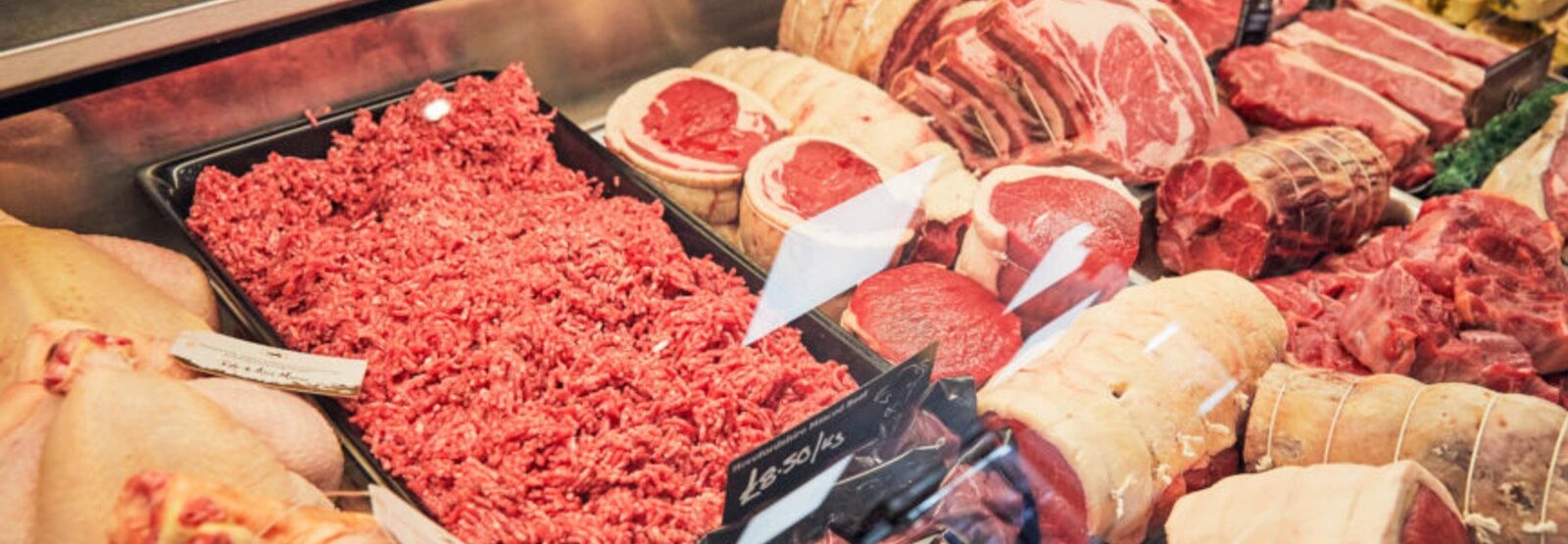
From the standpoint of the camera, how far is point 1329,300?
2.65 m

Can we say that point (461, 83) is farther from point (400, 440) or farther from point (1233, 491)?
point (1233, 491)

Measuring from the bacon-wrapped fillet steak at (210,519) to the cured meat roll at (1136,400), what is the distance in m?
1.10

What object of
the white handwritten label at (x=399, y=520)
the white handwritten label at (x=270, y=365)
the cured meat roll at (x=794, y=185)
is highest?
the white handwritten label at (x=270, y=365)

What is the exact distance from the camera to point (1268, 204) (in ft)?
9.05

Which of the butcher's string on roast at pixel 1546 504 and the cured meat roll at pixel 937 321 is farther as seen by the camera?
the cured meat roll at pixel 937 321

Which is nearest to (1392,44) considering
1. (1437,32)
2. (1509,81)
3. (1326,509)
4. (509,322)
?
(1437,32)

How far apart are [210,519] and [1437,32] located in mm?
3979

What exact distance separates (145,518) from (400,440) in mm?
586

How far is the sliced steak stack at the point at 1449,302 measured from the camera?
2385 millimetres

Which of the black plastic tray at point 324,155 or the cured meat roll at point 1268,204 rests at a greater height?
the black plastic tray at point 324,155

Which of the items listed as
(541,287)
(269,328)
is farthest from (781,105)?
(269,328)

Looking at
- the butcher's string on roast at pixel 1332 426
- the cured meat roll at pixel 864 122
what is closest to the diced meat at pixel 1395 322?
the butcher's string on roast at pixel 1332 426

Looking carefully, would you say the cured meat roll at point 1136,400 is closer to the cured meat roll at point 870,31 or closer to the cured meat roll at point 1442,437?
the cured meat roll at point 1442,437

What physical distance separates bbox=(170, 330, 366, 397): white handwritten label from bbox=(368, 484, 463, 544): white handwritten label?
498 mm
